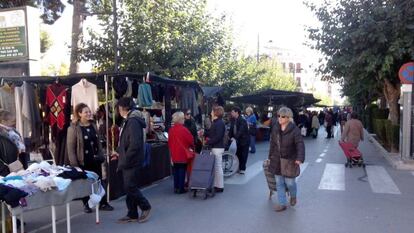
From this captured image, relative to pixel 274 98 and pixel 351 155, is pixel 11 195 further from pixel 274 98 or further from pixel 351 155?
pixel 274 98

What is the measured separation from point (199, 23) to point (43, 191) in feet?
52.0

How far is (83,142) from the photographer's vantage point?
23.9 feet

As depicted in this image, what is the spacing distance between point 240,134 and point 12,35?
7.06 meters

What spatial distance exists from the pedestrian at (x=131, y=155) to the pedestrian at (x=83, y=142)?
723 millimetres

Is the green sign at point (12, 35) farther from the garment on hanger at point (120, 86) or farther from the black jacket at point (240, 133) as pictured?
the black jacket at point (240, 133)

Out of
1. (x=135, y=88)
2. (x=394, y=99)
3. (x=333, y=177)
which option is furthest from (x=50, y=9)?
(x=333, y=177)

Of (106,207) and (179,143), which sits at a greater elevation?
(179,143)

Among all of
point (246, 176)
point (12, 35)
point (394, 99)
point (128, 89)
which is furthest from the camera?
point (394, 99)

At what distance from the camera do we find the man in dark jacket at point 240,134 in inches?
467

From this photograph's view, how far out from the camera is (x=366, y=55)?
15.2 m

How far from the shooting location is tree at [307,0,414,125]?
14.6m

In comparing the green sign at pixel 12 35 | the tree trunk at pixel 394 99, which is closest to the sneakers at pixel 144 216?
the green sign at pixel 12 35

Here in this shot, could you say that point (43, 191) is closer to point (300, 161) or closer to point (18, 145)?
point (18, 145)

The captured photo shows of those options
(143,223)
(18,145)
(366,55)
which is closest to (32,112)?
(18,145)
